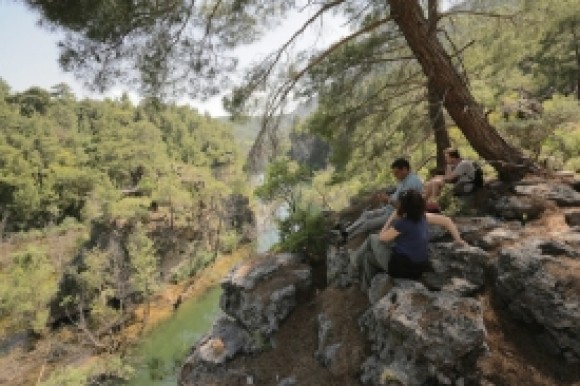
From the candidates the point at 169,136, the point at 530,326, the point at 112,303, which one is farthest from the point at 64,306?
the point at 169,136

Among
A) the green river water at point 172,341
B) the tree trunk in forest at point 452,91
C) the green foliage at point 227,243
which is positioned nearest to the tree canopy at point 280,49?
the tree trunk in forest at point 452,91

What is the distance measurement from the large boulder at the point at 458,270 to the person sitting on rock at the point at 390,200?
3.05 ft

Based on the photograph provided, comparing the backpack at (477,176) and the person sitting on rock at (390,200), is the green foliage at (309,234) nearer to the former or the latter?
the person sitting on rock at (390,200)

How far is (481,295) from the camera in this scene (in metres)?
5.41

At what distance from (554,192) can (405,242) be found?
288 centimetres

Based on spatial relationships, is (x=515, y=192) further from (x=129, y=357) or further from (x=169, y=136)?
(x=169, y=136)

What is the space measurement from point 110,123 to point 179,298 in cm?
3996

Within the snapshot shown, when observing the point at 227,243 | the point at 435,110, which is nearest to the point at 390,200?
the point at 435,110

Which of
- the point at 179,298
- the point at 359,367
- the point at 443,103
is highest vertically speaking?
the point at 443,103

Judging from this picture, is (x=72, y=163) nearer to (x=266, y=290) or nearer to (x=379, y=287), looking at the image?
(x=266, y=290)

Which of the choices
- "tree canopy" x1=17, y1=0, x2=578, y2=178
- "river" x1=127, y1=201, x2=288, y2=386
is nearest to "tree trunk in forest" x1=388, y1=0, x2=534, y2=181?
"tree canopy" x1=17, y1=0, x2=578, y2=178

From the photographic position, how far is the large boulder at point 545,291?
4582mm

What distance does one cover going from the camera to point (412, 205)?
5.02 meters

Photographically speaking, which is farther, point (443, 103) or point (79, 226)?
point (79, 226)
